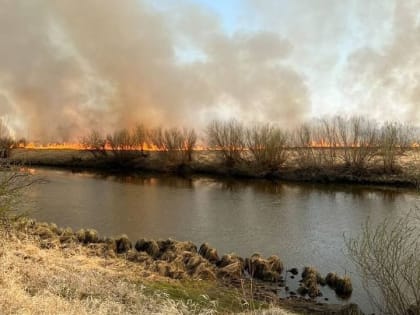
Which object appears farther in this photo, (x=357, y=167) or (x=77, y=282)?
(x=357, y=167)

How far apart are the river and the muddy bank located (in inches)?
36.0

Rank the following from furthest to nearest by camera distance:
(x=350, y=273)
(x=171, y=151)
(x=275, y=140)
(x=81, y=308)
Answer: (x=171, y=151) < (x=275, y=140) < (x=350, y=273) < (x=81, y=308)

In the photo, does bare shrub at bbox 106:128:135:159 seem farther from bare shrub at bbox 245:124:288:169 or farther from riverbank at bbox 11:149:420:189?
bare shrub at bbox 245:124:288:169

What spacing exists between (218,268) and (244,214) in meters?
11.6

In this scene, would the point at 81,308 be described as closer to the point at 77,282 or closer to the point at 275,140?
the point at 77,282

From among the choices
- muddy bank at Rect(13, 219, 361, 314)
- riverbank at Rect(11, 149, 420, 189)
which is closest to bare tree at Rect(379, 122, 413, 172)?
riverbank at Rect(11, 149, 420, 189)

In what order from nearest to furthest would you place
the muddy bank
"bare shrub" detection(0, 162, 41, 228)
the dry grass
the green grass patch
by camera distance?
the dry grass
the green grass patch
"bare shrub" detection(0, 162, 41, 228)
the muddy bank

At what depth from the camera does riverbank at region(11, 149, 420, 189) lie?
44.5 m

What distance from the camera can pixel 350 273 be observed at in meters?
15.2

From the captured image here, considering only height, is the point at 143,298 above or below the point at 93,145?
below

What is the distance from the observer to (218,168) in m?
57.1

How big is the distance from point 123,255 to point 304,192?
25.4 metres

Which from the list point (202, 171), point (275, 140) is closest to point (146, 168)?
point (202, 171)

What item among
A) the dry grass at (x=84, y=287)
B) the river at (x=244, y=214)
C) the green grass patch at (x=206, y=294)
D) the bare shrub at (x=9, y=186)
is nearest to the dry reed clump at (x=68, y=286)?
the dry grass at (x=84, y=287)
